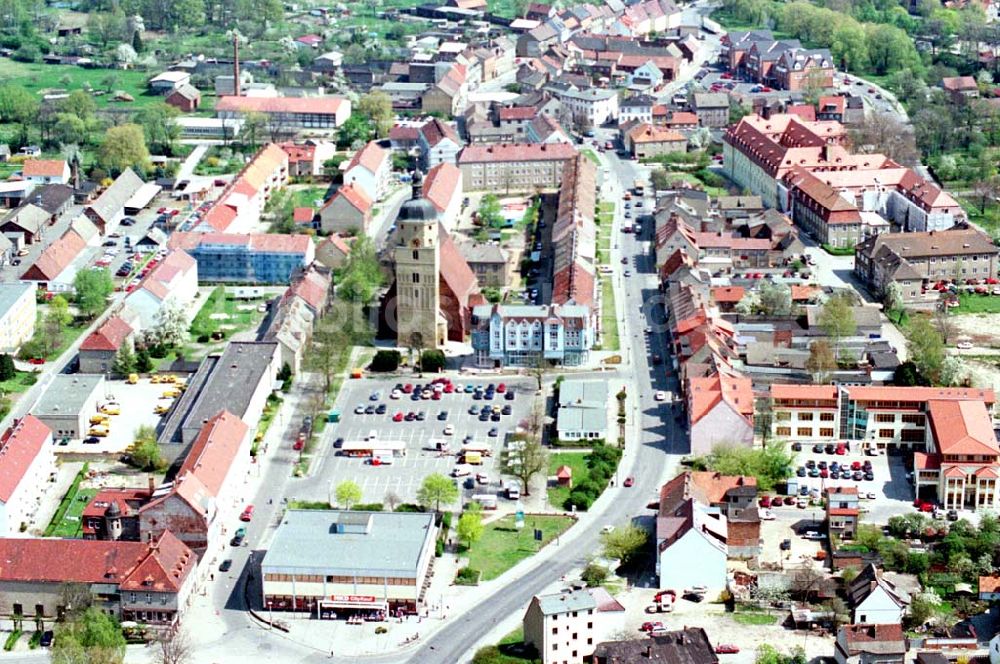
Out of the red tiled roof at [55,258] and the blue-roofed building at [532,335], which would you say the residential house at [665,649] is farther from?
the red tiled roof at [55,258]

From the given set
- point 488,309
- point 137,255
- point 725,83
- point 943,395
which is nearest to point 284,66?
point 725,83

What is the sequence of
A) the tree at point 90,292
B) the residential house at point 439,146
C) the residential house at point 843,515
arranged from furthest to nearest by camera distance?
the residential house at point 439,146 → the tree at point 90,292 → the residential house at point 843,515

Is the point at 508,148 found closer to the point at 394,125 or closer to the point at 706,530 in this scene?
the point at 394,125

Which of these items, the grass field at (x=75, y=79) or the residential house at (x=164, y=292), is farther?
the grass field at (x=75, y=79)

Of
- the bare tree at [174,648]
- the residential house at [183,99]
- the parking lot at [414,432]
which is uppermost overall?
the bare tree at [174,648]

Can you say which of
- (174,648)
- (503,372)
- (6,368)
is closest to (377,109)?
(503,372)

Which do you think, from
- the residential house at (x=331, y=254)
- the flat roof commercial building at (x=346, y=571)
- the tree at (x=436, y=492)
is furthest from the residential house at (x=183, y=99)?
Result: the flat roof commercial building at (x=346, y=571)
